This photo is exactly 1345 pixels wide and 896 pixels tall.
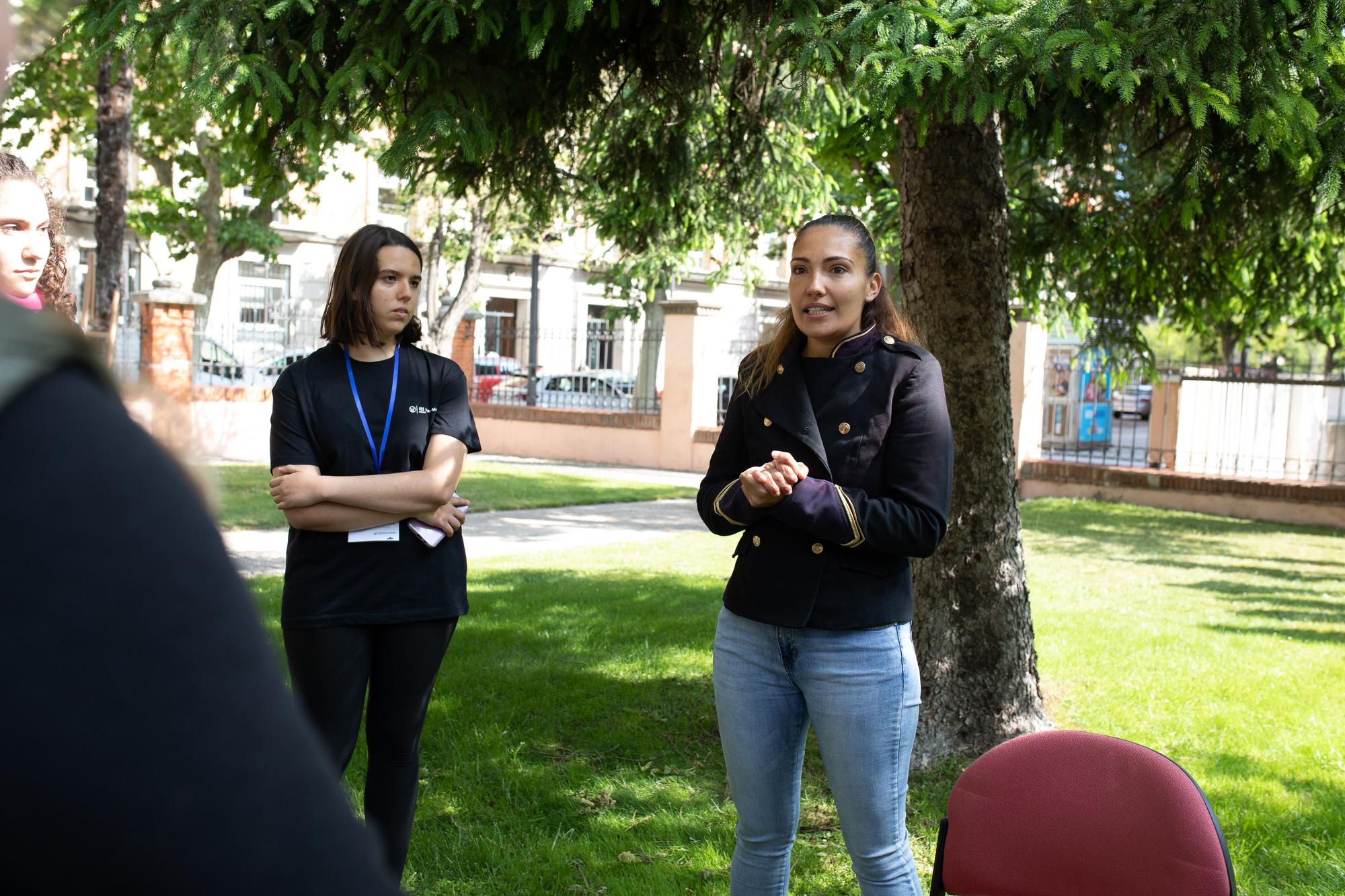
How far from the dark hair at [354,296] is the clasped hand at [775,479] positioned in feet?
4.34

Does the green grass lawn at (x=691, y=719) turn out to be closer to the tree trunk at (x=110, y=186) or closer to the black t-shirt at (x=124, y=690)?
the black t-shirt at (x=124, y=690)

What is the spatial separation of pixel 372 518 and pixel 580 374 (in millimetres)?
18323

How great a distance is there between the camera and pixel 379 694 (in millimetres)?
3461

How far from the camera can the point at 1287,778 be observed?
512 centimetres

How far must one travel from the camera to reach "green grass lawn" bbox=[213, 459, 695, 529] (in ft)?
40.5

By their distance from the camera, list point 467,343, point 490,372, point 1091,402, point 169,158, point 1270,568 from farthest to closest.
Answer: point 490,372 → point 467,343 → point 169,158 → point 1091,402 → point 1270,568

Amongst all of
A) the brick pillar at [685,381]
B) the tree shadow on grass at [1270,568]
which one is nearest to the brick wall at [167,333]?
the brick pillar at [685,381]

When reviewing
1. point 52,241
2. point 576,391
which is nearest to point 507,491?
point 576,391

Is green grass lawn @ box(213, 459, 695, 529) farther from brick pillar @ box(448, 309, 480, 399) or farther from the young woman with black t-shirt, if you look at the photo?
the young woman with black t-shirt

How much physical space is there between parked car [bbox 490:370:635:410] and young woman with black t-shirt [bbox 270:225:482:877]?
56.1 ft

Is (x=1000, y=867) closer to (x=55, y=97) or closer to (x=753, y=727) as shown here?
(x=753, y=727)

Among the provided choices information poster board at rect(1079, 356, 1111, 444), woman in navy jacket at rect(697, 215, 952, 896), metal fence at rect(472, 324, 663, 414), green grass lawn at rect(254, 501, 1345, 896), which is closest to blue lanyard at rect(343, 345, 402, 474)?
woman in navy jacket at rect(697, 215, 952, 896)

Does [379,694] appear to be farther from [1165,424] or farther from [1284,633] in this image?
[1165,424]

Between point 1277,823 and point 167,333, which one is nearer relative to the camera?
point 1277,823
